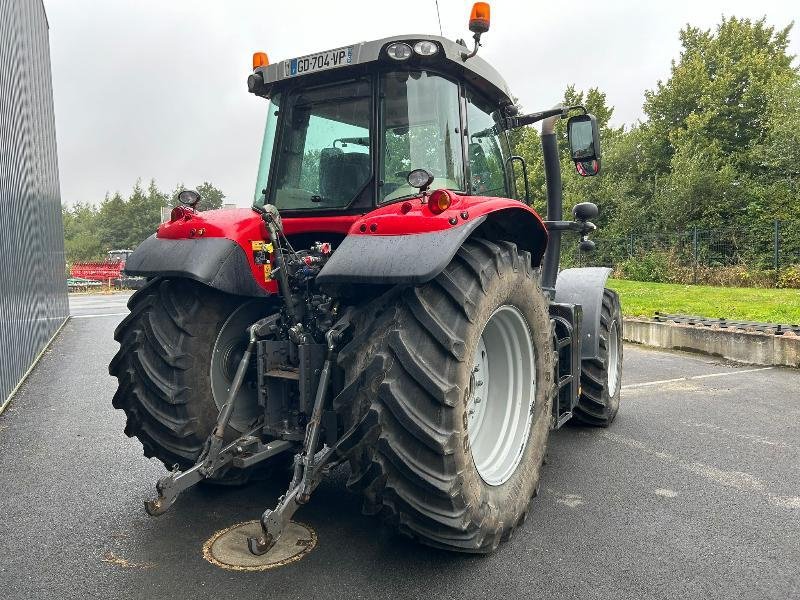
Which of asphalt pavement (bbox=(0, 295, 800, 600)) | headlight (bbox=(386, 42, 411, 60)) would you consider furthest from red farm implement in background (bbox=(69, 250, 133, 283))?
headlight (bbox=(386, 42, 411, 60))

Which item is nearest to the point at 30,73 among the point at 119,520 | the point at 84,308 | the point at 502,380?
the point at 84,308

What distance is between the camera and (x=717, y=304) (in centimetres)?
1279

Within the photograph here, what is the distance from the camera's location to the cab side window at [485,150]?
3658 mm

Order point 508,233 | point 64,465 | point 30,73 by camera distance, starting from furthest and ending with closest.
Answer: point 30,73, point 64,465, point 508,233

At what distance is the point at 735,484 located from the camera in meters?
3.88

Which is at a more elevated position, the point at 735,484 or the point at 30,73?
the point at 30,73

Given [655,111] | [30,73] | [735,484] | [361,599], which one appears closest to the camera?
[361,599]

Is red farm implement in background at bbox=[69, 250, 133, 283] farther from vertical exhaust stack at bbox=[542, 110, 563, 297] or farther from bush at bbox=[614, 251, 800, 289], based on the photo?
vertical exhaust stack at bbox=[542, 110, 563, 297]

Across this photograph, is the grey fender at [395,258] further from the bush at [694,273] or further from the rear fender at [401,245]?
the bush at [694,273]

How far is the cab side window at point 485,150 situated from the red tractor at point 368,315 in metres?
0.02

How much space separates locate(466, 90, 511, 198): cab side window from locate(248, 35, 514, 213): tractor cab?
1 centimetres

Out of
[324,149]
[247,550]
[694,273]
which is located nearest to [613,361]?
[324,149]

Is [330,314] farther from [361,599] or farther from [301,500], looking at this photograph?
[361,599]

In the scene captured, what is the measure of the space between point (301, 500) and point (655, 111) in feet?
100
